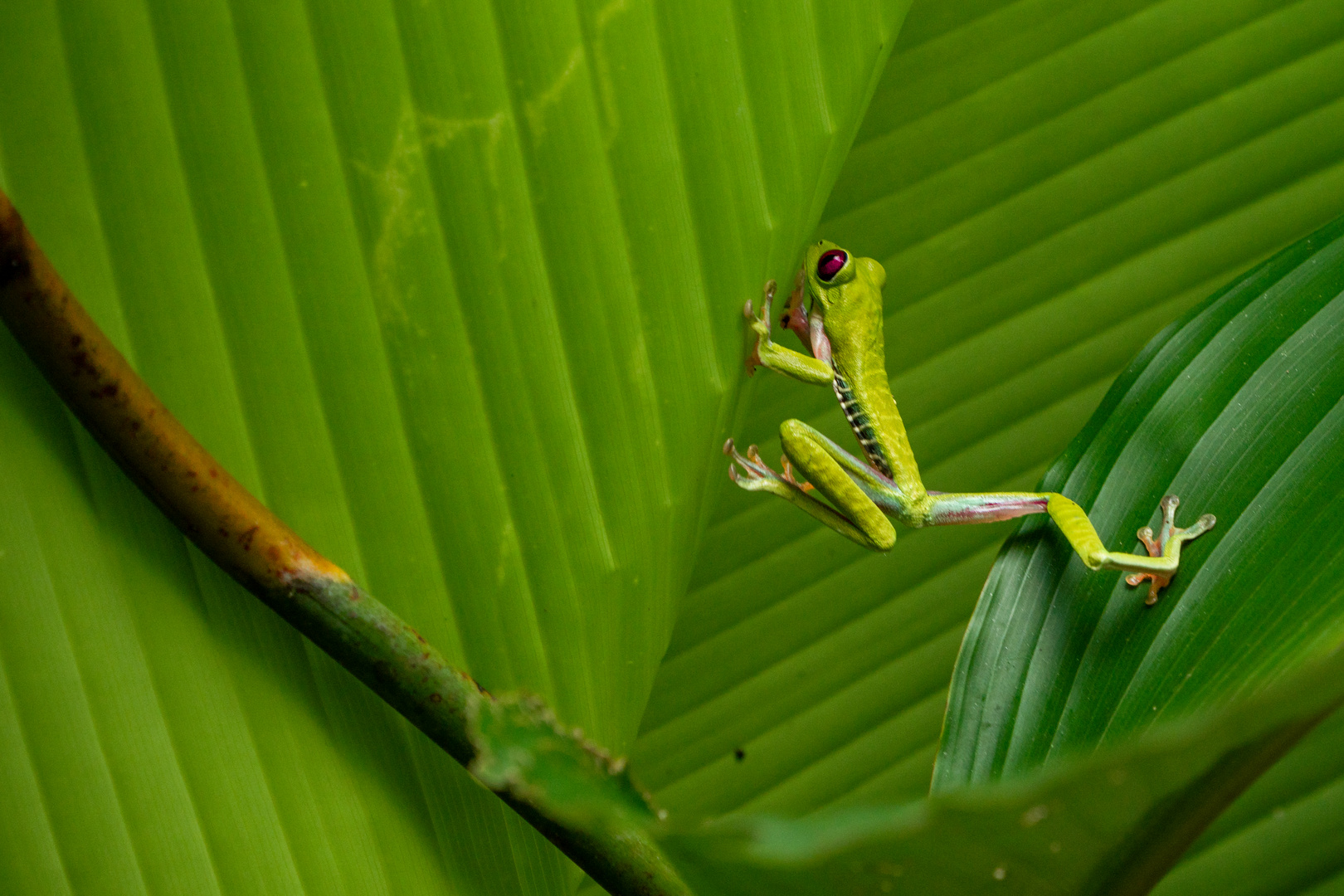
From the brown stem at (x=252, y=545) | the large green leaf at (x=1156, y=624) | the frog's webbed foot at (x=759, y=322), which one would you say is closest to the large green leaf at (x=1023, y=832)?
the large green leaf at (x=1156, y=624)

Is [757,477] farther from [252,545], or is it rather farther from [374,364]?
[252,545]

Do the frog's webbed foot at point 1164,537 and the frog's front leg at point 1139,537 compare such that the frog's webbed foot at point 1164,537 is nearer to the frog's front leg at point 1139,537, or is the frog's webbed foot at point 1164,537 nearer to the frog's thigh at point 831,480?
the frog's front leg at point 1139,537

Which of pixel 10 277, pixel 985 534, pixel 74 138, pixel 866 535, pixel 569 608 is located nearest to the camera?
pixel 10 277

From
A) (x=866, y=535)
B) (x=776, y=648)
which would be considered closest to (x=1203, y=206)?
(x=866, y=535)

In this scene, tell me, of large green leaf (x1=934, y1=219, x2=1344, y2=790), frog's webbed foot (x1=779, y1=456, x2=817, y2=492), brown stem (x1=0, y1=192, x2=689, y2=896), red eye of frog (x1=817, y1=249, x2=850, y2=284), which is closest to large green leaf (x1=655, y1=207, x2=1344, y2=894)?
large green leaf (x1=934, y1=219, x2=1344, y2=790)

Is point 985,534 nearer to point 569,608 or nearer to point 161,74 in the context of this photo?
point 569,608

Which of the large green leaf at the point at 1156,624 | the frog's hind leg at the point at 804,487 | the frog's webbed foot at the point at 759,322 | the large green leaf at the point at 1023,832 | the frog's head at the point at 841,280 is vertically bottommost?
the large green leaf at the point at 1023,832

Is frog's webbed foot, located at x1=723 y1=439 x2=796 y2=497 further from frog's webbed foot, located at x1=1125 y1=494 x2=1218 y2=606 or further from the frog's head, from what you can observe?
frog's webbed foot, located at x1=1125 y1=494 x2=1218 y2=606
